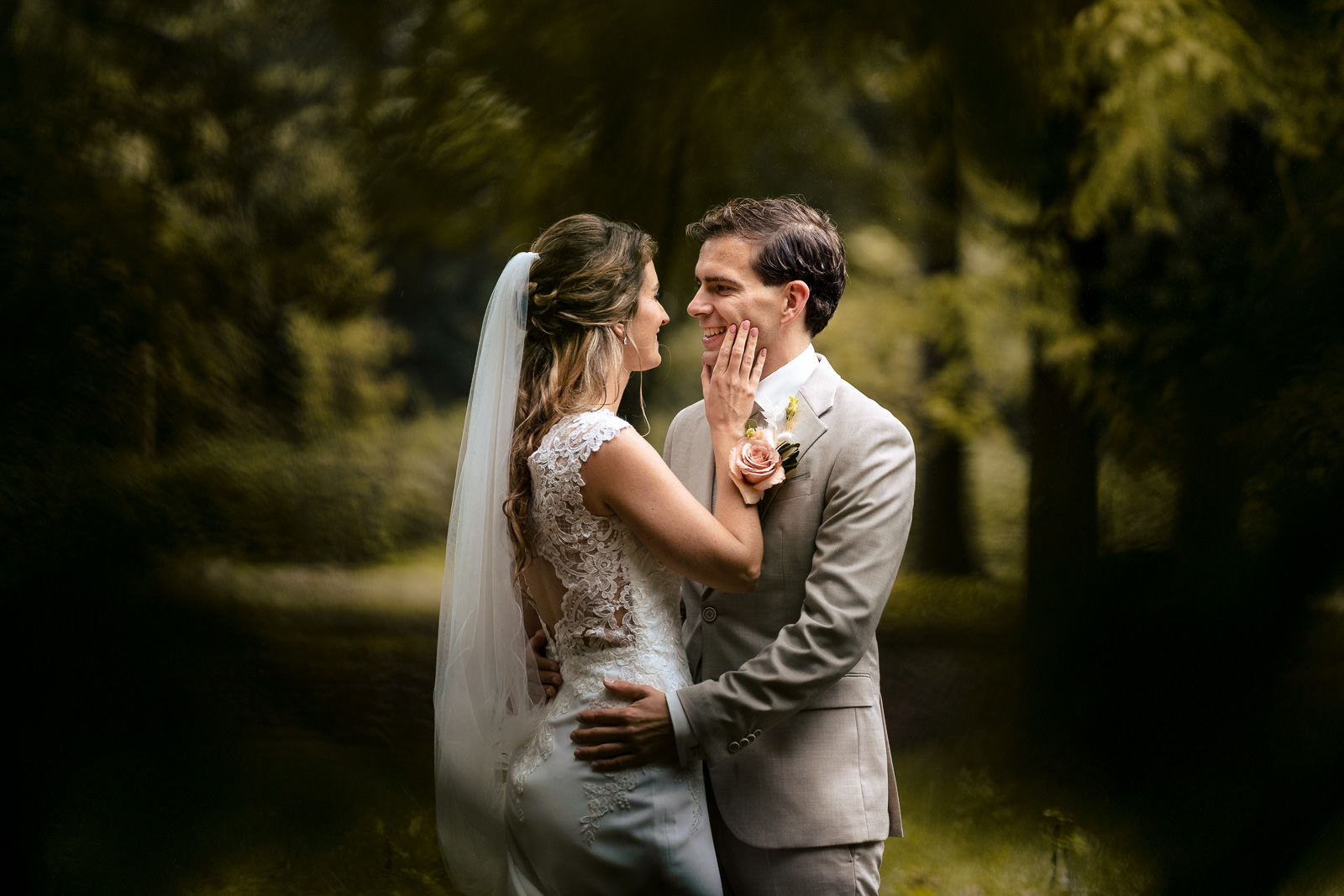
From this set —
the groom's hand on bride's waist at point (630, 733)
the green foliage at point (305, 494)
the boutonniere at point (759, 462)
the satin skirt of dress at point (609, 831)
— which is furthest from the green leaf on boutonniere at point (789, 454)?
the green foliage at point (305, 494)

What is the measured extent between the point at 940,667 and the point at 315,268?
2826 mm

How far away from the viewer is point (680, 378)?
3977 mm

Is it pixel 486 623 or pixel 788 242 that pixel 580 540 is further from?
pixel 788 242

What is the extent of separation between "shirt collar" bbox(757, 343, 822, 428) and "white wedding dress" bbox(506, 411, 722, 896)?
366 millimetres

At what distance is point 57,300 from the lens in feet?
11.7

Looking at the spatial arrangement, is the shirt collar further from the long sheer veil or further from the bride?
the long sheer veil

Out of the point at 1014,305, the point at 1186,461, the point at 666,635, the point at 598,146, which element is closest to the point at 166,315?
the point at 598,146

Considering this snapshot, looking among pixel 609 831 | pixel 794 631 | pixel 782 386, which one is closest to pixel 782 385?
pixel 782 386

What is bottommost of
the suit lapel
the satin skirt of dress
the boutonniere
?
the satin skirt of dress

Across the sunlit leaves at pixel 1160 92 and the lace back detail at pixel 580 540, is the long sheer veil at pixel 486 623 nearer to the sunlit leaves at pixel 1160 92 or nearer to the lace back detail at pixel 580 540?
the lace back detail at pixel 580 540

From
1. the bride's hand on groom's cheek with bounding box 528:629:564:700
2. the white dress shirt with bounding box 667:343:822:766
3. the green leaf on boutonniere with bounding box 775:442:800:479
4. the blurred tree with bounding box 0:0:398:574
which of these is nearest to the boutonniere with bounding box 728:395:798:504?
the green leaf on boutonniere with bounding box 775:442:800:479

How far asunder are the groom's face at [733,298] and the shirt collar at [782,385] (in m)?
0.07

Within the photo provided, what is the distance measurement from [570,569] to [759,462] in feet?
1.44

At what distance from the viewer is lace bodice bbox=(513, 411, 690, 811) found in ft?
6.54
